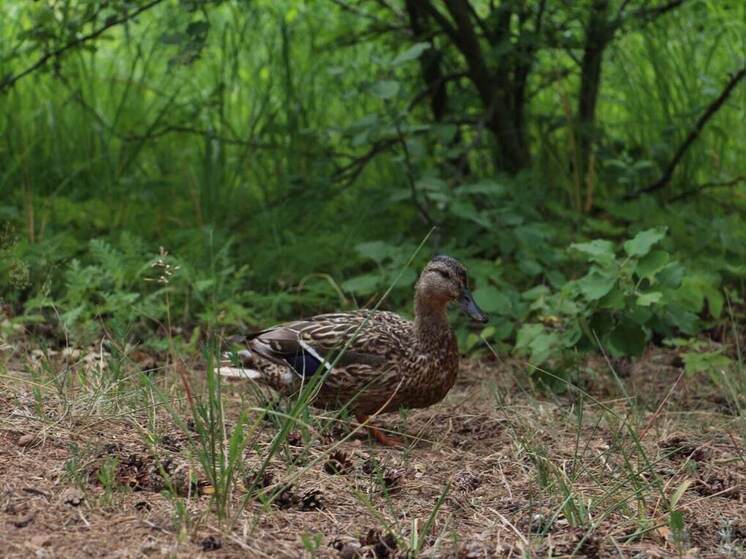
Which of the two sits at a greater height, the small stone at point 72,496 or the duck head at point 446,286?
the small stone at point 72,496

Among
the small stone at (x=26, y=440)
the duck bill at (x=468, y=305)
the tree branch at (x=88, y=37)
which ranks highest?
the tree branch at (x=88, y=37)

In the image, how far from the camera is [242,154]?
733cm

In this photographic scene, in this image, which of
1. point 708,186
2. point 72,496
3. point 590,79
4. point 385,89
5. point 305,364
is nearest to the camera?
point 72,496

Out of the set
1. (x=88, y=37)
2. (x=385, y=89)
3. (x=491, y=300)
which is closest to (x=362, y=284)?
(x=491, y=300)

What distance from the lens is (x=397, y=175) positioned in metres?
7.18

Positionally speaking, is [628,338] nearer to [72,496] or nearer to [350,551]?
[350,551]

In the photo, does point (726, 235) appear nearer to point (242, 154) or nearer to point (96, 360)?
point (242, 154)

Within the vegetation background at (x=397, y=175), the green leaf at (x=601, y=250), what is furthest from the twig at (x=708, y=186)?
the green leaf at (x=601, y=250)

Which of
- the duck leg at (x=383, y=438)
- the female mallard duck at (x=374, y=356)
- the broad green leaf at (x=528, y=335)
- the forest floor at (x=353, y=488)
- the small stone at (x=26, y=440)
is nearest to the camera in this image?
the forest floor at (x=353, y=488)

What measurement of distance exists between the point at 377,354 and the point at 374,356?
17 millimetres

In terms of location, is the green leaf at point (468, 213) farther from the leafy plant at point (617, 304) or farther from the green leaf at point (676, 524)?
the green leaf at point (676, 524)

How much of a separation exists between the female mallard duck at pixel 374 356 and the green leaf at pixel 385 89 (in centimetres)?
98

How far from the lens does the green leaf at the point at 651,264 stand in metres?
5.14

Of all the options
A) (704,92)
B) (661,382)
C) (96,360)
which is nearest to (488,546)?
(96,360)
